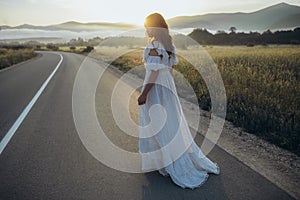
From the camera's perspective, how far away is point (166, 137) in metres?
3.52

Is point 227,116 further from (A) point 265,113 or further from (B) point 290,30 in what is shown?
(B) point 290,30

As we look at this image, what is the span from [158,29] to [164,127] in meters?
1.26

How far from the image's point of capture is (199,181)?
329cm

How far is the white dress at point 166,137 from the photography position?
3453mm

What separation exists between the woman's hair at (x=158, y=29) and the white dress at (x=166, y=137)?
0.22m

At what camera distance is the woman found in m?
3.34

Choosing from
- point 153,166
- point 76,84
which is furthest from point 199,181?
point 76,84

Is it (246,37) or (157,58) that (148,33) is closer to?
(157,58)

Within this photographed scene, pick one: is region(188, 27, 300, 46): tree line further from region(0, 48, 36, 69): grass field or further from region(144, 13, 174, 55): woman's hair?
region(144, 13, 174, 55): woman's hair

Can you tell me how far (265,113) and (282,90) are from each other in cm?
239

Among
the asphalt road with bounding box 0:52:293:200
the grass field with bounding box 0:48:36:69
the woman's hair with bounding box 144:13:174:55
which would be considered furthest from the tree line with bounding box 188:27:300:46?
the woman's hair with bounding box 144:13:174:55

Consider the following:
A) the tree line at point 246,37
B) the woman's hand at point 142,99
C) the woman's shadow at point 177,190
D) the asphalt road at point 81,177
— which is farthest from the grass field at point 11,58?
the tree line at point 246,37

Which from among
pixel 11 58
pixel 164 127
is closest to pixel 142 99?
pixel 164 127

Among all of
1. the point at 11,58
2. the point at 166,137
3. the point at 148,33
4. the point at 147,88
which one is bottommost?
the point at 11,58
